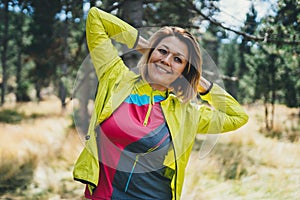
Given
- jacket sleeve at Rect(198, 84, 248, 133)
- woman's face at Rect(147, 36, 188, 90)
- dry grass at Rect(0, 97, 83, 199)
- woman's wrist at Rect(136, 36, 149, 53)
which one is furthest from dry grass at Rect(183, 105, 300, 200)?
woman's face at Rect(147, 36, 188, 90)

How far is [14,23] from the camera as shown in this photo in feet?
53.3

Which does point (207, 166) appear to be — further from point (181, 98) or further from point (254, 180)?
point (181, 98)

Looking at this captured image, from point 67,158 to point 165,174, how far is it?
5319mm

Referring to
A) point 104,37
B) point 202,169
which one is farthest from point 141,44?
point 202,169

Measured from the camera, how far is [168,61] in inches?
66.1

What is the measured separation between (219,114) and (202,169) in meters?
4.32

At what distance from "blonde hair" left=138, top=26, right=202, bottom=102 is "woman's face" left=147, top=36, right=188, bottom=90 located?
0.03 meters

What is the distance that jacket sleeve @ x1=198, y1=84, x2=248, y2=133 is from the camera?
1.88 m

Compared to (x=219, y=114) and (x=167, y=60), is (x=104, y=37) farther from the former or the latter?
(x=219, y=114)

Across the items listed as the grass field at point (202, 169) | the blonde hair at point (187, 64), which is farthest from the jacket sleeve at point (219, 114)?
the grass field at point (202, 169)

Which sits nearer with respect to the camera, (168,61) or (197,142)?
(168,61)

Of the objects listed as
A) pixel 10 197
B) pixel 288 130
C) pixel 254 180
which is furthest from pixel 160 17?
pixel 288 130

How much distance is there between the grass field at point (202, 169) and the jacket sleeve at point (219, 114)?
326 cm

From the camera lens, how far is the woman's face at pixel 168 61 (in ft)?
5.57
